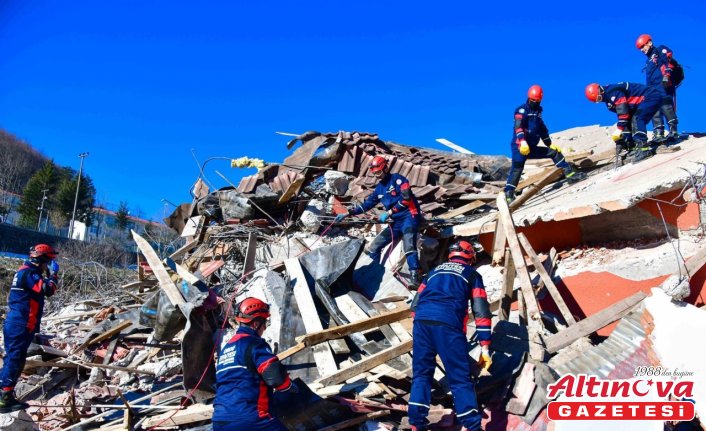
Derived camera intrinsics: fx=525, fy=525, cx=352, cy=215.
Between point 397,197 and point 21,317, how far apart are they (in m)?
5.00

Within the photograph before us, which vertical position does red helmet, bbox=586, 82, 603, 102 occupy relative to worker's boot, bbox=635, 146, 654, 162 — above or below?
above

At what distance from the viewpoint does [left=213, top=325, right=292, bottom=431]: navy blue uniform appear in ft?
12.9

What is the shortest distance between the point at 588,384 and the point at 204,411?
356cm

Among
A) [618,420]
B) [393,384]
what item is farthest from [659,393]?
[393,384]

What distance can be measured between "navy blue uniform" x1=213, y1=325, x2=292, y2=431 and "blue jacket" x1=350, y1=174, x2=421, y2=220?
3760 mm

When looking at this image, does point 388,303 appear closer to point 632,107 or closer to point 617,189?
point 617,189

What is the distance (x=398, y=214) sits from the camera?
24.6 feet

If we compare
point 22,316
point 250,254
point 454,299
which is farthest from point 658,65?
point 22,316

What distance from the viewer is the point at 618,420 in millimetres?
4109

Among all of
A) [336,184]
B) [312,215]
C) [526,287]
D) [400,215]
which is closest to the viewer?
[526,287]

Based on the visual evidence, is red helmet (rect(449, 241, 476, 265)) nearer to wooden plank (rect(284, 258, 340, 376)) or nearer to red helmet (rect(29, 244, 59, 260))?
wooden plank (rect(284, 258, 340, 376))

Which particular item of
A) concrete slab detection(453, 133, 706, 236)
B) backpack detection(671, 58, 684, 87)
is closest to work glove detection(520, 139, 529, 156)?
concrete slab detection(453, 133, 706, 236)

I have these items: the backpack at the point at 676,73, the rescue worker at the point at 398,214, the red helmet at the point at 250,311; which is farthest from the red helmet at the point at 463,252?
the backpack at the point at 676,73

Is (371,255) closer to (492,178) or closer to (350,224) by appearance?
(350,224)
